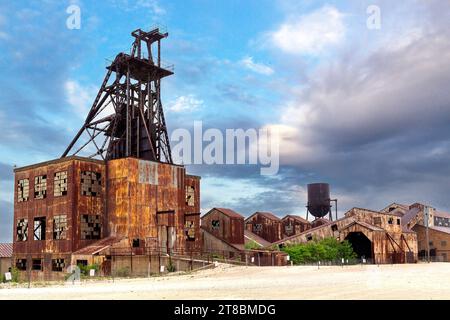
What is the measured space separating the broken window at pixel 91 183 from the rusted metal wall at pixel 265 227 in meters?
35.1

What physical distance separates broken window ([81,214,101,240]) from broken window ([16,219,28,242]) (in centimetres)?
742

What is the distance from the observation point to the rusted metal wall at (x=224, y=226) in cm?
6056

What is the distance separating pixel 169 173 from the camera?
1905 inches

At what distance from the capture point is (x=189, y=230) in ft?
171

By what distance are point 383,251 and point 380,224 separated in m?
4.74

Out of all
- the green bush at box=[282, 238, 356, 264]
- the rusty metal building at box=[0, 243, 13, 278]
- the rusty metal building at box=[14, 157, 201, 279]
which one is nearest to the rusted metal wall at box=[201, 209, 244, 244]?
the green bush at box=[282, 238, 356, 264]

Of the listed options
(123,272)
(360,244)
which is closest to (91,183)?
(123,272)

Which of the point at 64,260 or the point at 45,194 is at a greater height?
the point at 45,194

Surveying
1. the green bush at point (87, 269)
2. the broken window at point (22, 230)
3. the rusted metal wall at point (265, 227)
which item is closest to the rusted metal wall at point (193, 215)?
the green bush at point (87, 269)

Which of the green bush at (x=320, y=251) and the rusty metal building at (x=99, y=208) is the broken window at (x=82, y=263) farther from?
the green bush at (x=320, y=251)
